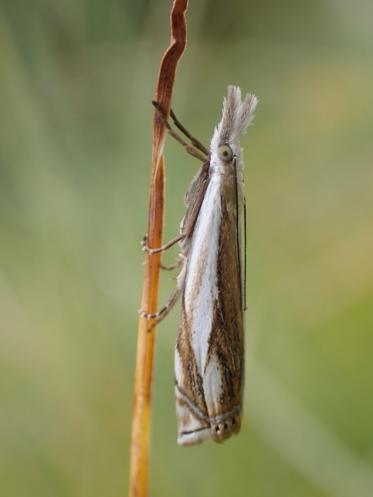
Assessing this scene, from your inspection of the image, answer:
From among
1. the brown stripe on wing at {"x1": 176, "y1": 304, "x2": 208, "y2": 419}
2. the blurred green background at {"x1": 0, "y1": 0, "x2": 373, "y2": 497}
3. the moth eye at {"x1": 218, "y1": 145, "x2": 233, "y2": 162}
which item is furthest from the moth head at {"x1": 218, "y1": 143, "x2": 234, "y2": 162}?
the blurred green background at {"x1": 0, "y1": 0, "x2": 373, "y2": 497}

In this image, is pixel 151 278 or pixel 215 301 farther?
pixel 215 301

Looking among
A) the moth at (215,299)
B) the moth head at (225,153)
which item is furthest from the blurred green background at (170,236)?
the moth head at (225,153)

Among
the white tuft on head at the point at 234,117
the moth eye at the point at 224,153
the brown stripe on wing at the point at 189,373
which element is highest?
the white tuft on head at the point at 234,117

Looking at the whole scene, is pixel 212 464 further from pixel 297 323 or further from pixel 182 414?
pixel 297 323

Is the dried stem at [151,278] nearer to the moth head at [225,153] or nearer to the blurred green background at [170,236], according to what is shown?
the moth head at [225,153]

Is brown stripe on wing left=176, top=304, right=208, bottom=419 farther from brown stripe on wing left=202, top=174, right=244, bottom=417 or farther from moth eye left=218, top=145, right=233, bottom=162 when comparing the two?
moth eye left=218, top=145, right=233, bottom=162

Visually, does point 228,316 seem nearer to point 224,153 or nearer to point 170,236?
point 224,153

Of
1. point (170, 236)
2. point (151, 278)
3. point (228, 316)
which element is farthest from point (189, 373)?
point (170, 236)
